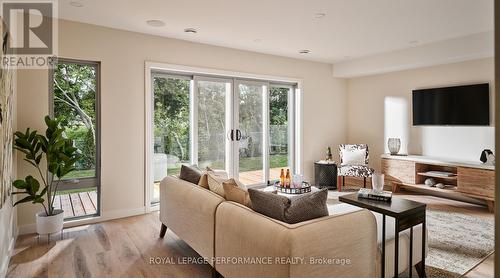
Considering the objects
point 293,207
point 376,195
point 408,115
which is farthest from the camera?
point 408,115

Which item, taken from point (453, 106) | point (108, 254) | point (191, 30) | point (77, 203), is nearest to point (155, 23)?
point (191, 30)

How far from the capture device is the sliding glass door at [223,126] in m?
4.42

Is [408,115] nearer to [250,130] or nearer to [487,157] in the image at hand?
[487,157]

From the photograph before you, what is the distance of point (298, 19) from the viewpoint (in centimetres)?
352

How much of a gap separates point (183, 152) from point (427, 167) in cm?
404

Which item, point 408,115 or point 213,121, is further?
point 408,115

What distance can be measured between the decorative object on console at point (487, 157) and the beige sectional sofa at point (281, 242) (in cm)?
281

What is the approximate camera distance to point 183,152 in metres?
4.59


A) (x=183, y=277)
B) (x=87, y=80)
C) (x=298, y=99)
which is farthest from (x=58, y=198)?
(x=298, y=99)

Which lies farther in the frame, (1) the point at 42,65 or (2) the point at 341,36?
(2) the point at 341,36

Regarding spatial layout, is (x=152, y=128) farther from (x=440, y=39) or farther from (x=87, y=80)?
(x=440, y=39)

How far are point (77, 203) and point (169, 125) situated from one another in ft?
5.22

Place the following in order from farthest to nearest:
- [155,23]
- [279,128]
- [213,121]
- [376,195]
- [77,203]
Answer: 1. [279,128]
2. [213,121]
3. [77,203]
4. [155,23]
5. [376,195]

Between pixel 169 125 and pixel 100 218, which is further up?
pixel 169 125
